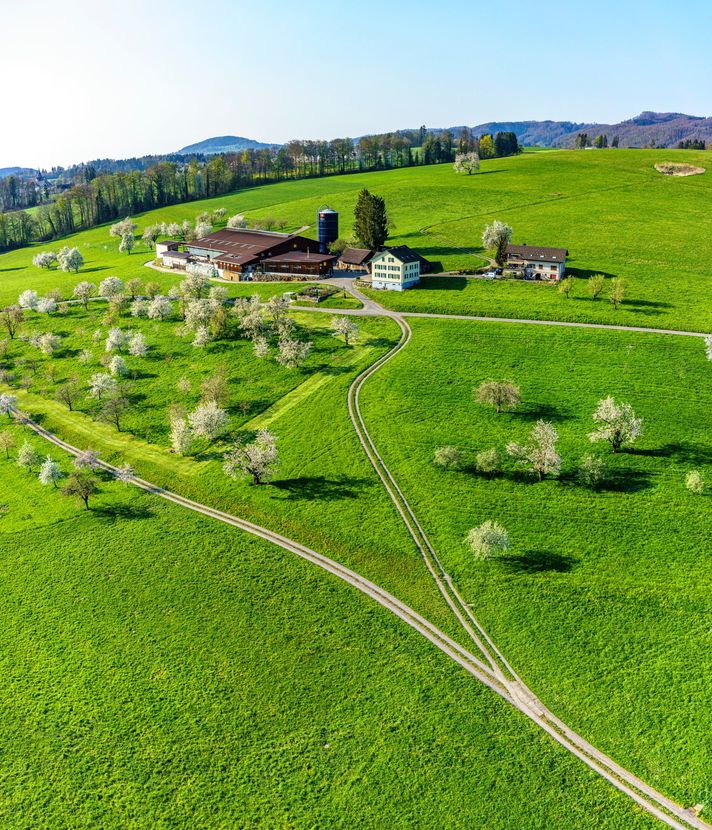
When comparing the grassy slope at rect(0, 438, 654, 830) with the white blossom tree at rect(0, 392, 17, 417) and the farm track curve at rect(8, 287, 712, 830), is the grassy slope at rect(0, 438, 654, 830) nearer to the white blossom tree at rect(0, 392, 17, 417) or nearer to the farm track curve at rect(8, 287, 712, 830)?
the farm track curve at rect(8, 287, 712, 830)

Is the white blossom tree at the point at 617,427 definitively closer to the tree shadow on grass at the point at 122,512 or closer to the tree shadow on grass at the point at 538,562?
the tree shadow on grass at the point at 538,562

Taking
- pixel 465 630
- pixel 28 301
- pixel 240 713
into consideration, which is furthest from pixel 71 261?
pixel 465 630

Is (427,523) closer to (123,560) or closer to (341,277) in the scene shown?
(123,560)

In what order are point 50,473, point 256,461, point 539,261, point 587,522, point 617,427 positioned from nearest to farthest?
point 587,522 < point 256,461 < point 617,427 < point 50,473 < point 539,261

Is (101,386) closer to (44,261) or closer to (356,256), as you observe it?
(356,256)

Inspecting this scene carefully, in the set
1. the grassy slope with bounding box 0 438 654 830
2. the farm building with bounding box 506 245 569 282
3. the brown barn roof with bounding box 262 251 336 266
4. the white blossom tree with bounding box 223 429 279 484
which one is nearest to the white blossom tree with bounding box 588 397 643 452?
the grassy slope with bounding box 0 438 654 830

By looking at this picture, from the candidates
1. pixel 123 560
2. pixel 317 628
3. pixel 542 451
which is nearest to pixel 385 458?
pixel 542 451
